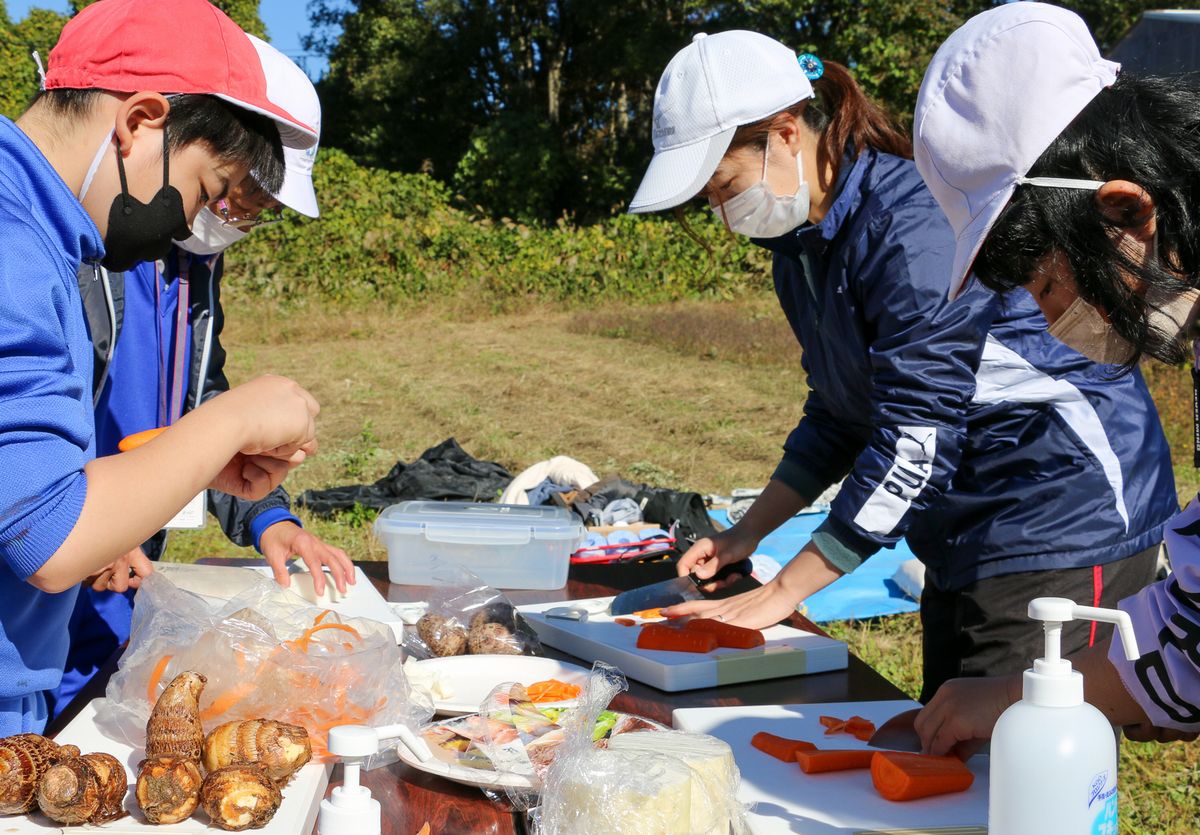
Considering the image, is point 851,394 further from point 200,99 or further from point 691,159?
point 200,99

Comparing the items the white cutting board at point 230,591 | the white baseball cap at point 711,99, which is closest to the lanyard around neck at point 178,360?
the white cutting board at point 230,591

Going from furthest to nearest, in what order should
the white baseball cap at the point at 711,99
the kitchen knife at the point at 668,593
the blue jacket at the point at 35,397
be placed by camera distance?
the kitchen knife at the point at 668,593 < the white baseball cap at the point at 711,99 < the blue jacket at the point at 35,397

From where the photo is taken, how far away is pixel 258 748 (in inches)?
48.1

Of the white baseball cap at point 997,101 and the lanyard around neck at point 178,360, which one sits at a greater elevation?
the white baseball cap at point 997,101

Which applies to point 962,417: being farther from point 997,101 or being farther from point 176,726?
point 176,726

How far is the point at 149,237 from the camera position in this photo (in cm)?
146

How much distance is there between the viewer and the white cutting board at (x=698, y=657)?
1764 mm

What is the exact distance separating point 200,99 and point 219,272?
3.45 feet

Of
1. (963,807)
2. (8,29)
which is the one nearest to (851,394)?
(963,807)

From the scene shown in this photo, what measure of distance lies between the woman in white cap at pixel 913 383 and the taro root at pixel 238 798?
3.21 feet

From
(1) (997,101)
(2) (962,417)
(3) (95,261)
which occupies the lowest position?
(2) (962,417)

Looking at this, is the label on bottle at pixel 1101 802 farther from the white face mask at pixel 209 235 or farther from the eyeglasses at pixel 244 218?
the white face mask at pixel 209 235

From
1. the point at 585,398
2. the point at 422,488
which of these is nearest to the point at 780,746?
the point at 422,488

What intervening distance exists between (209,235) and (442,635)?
2.91ft
